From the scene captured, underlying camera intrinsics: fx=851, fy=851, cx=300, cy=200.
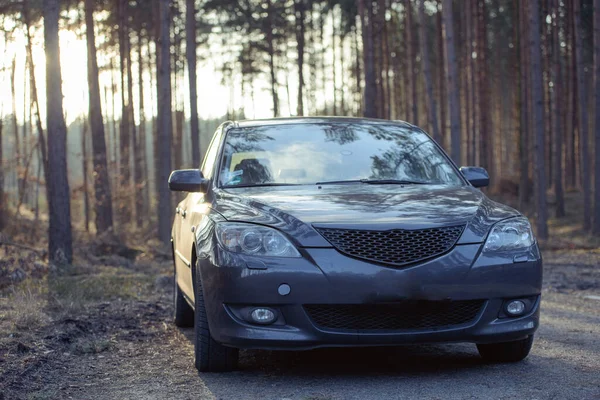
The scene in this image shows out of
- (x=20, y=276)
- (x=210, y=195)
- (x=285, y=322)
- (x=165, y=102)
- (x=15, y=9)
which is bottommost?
(x=20, y=276)

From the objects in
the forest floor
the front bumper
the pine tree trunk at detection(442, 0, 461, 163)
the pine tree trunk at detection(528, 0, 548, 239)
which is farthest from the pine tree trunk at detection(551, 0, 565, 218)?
the front bumper

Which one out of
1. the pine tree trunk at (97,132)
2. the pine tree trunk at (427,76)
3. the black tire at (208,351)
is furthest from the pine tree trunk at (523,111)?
the black tire at (208,351)

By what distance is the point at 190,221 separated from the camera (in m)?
6.57

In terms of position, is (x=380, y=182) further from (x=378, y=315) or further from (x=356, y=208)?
(x=378, y=315)

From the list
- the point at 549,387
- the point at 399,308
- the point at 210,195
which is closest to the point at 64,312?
the point at 210,195

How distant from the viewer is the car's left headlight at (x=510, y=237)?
5184 mm

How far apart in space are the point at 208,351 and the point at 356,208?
1.32 m

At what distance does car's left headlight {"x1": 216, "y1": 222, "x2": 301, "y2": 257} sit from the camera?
4.95m

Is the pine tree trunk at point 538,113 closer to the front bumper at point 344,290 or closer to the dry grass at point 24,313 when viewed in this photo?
the dry grass at point 24,313

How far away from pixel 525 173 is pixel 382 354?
24.1 m

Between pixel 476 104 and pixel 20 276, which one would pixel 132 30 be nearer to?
pixel 476 104

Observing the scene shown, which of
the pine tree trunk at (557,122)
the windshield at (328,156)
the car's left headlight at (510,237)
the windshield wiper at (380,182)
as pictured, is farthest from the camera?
the pine tree trunk at (557,122)

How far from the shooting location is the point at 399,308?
16.3 ft

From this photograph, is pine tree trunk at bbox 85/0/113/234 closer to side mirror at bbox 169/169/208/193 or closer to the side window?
the side window
